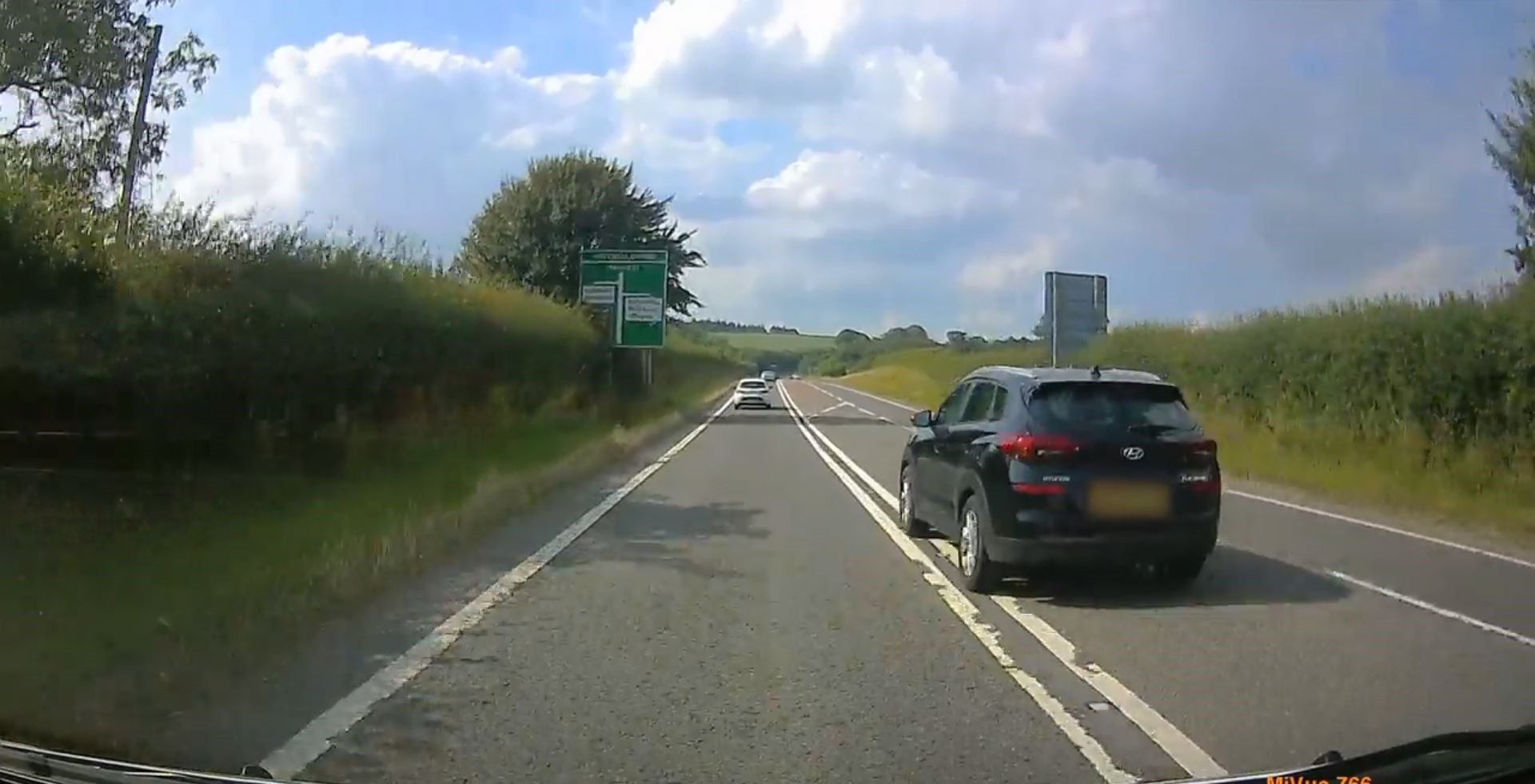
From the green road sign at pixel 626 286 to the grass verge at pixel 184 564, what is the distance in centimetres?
1881

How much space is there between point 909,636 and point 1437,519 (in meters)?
9.10

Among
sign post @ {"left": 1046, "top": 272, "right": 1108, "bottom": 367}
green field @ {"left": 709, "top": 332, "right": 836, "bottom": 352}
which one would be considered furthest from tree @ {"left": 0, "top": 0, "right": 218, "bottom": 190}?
green field @ {"left": 709, "top": 332, "right": 836, "bottom": 352}

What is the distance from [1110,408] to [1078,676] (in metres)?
2.85

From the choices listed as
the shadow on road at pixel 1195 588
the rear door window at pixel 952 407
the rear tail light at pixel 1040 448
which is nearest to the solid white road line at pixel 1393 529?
the shadow on road at pixel 1195 588

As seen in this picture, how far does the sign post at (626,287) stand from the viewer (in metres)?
38.5

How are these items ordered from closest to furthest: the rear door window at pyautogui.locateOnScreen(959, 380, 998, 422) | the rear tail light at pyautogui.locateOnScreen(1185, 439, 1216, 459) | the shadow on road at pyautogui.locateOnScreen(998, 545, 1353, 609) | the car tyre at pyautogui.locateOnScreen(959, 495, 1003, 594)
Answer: the shadow on road at pyautogui.locateOnScreen(998, 545, 1353, 609), the rear tail light at pyautogui.locateOnScreen(1185, 439, 1216, 459), the car tyre at pyautogui.locateOnScreen(959, 495, 1003, 594), the rear door window at pyautogui.locateOnScreen(959, 380, 998, 422)

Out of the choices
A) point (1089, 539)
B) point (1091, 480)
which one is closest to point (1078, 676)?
point (1089, 539)

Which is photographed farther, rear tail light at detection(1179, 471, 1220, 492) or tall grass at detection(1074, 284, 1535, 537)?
tall grass at detection(1074, 284, 1535, 537)

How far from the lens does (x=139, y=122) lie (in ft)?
61.6

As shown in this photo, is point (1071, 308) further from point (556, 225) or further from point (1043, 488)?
point (1043, 488)

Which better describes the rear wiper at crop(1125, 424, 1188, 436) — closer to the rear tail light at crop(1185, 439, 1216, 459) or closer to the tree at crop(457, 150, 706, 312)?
the rear tail light at crop(1185, 439, 1216, 459)

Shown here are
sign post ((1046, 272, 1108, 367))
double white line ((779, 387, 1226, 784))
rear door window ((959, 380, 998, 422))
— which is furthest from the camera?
sign post ((1046, 272, 1108, 367))

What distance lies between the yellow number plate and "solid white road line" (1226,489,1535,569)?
3.94 metres

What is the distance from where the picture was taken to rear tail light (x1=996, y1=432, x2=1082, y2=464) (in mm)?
8805
